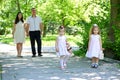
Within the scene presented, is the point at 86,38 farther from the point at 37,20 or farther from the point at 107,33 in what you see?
the point at 37,20

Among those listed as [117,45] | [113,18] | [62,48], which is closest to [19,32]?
[113,18]

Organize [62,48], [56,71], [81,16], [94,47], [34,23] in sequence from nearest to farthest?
[56,71] → [62,48] → [94,47] → [34,23] → [81,16]

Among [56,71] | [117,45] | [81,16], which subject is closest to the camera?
[56,71]

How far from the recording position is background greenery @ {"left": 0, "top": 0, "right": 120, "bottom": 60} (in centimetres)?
1580

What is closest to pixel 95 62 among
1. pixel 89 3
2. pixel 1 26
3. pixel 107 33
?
pixel 107 33

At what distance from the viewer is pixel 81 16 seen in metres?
40.0

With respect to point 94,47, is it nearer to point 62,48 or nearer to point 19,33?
point 62,48

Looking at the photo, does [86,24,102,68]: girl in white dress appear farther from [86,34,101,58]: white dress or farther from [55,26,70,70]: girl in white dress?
[55,26,70,70]: girl in white dress

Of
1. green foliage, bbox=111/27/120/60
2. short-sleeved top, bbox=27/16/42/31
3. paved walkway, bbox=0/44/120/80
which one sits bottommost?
paved walkway, bbox=0/44/120/80

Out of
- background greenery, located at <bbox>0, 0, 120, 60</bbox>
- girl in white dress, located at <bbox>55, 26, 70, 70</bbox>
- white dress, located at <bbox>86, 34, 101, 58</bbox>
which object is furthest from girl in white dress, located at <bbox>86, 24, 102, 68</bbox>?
background greenery, located at <bbox>0, 0, 120, 60</bbox>

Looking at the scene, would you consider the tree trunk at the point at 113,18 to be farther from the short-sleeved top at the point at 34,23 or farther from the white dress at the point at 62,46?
the white dress at the point at 62,46

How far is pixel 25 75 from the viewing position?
10.6m

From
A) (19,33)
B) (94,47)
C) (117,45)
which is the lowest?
(117,45)

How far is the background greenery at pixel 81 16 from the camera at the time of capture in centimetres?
1580
